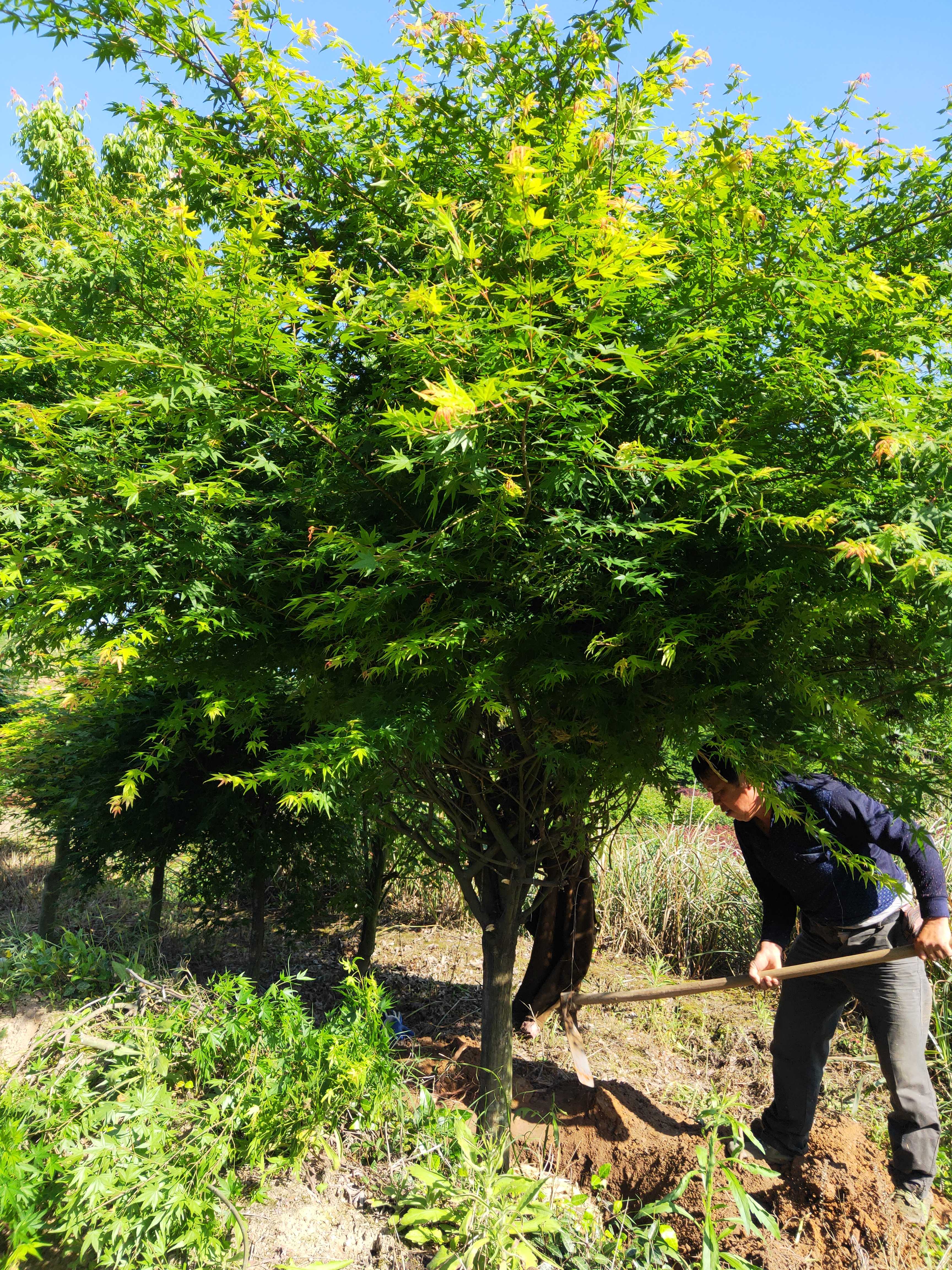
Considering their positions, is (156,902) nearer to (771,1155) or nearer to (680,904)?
(680,904)

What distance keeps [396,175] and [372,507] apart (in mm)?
1112

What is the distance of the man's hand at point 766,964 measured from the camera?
2793 millimetres

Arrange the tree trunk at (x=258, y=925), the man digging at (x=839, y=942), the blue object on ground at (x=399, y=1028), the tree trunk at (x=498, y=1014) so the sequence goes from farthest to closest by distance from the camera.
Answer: the tree trunk at (x=258, y=925), the blue object on ground at (x=399, y=1028), the tree trunk at (x=498, y=1014), the man digging at (x=839, y=942)

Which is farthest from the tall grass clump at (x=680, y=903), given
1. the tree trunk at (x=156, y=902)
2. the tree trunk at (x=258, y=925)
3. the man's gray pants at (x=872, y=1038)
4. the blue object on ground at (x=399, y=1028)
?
the tree trunk at (x=156, y=902)

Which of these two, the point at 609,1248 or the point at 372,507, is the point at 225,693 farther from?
the point at 609,1248

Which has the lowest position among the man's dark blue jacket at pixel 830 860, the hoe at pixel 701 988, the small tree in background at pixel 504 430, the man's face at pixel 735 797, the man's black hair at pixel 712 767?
the hoe at pixel 701 988

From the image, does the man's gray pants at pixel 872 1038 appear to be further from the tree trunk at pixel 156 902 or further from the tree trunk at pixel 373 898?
the tree trunk at pixel 156 902

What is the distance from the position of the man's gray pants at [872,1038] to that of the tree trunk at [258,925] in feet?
9.94

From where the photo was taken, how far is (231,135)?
2928mm

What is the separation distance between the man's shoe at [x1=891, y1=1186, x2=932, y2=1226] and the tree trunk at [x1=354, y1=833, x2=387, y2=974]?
10.3 ft

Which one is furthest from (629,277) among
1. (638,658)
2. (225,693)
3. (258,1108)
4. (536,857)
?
(258,1108)

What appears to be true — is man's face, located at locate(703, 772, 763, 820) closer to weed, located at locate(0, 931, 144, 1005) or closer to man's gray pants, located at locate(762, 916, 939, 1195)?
man's gray pants, located at locate(762, 916, 939, 1195)

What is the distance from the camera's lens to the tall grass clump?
523 cm

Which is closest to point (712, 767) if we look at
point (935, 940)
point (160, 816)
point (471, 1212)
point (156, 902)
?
point (935, 940)
